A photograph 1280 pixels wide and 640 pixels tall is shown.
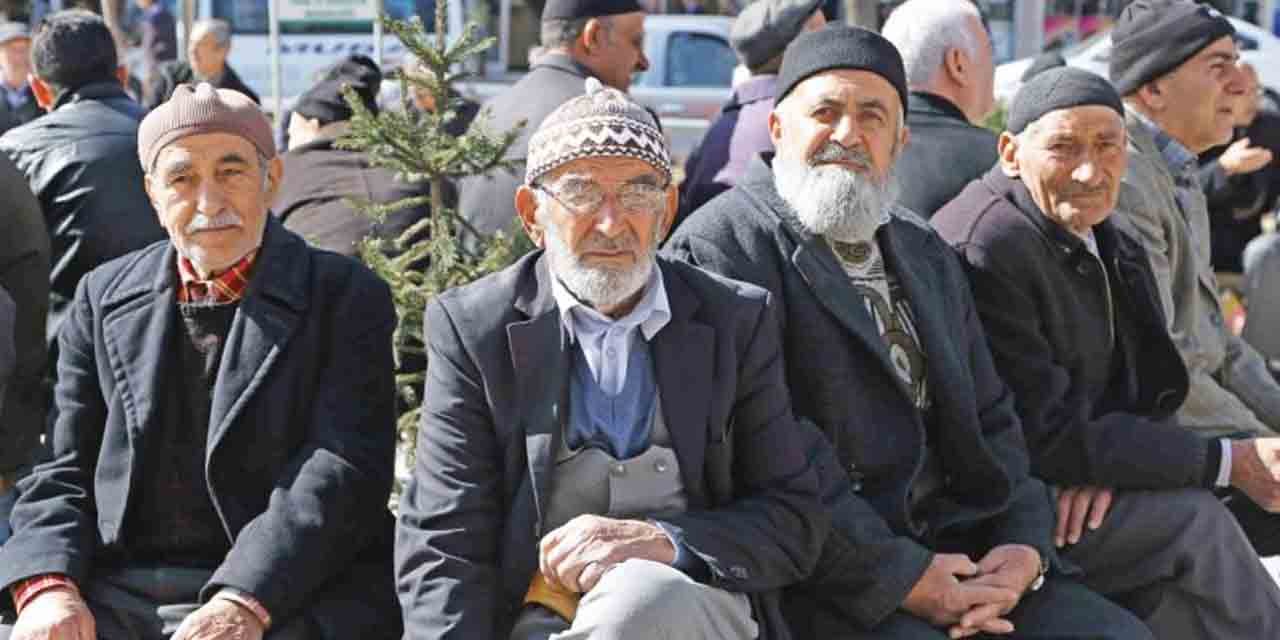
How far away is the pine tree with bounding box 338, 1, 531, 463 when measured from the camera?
4641 millimetres

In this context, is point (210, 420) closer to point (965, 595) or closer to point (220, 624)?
point (220, 624)

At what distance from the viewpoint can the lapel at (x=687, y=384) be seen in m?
3.62

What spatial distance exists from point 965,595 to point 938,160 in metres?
1.70

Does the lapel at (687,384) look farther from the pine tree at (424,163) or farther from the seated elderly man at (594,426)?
the pine tree at (424,163)

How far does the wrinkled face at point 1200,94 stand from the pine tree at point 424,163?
2.03 metres

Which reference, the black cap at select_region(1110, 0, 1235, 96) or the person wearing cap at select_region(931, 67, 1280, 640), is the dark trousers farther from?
the black cap at select_region(1110, 0, 1235, 96)

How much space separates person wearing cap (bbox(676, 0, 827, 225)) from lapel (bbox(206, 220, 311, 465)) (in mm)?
2487

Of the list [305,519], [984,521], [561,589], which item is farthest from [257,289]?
[984,521]

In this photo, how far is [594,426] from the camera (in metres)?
3.64

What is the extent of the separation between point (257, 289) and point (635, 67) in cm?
307

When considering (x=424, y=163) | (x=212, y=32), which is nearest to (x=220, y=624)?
(x=424, y=163)

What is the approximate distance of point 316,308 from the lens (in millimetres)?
3916

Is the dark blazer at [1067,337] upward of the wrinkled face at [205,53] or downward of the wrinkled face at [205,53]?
upward

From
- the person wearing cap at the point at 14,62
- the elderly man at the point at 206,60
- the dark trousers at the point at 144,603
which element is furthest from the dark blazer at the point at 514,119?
the person wearing cap at the point at 14,62
